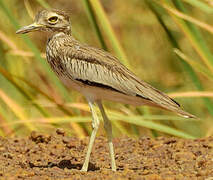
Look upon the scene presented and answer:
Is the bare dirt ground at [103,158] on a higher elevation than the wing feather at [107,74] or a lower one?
lower

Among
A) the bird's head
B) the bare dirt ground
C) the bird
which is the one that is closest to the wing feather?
the bird

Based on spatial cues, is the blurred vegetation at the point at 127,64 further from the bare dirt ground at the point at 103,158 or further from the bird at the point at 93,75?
the bird at the point at 93,75

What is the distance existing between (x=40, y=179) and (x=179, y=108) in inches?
43.7

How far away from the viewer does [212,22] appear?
8.05 m

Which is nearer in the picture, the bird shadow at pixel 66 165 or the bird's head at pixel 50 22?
the bird shadow at pixel 66 165

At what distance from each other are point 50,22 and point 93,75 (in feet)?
1.99

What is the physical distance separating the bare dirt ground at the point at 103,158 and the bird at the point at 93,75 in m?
0.28

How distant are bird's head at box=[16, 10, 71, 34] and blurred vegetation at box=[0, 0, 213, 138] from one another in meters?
0.71

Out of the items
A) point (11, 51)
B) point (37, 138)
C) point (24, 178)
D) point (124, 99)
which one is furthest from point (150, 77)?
point (24, 178)

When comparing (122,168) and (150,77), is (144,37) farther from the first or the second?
(122,168)

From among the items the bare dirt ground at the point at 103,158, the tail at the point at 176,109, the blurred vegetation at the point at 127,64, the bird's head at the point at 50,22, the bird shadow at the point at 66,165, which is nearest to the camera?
the bare dirt ground at the point at 103,158

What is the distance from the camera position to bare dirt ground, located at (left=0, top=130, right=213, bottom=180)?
3.68 meters

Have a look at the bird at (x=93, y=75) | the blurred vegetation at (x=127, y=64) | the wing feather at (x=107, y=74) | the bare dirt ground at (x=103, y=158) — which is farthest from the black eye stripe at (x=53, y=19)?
the bare dirt ground at (x=103, y=158)

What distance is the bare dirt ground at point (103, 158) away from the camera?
368cm
